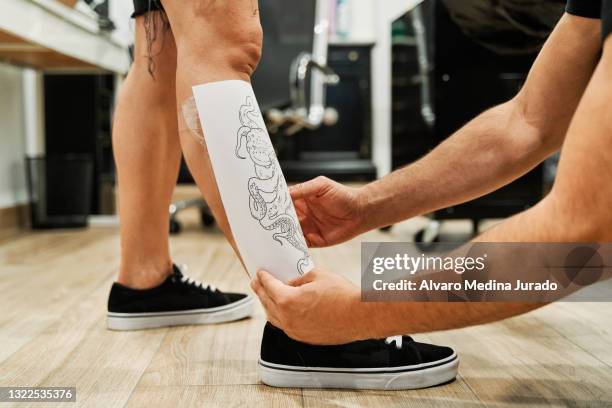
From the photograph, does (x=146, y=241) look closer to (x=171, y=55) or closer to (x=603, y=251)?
(x=171, y=55)

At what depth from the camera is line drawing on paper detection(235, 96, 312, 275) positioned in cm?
76

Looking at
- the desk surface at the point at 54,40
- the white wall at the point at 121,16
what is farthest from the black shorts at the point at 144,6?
the white wall at the point at 121,16

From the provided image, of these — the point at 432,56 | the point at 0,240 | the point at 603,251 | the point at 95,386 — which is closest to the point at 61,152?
the point at 0,240

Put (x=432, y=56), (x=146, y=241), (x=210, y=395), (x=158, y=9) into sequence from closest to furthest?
(x=210, y=395) < (x=158, y=9) < (x=146, y=241) < (x=432, y=56)

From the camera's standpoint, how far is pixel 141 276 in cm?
111

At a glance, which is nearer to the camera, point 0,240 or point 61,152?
point 0,240

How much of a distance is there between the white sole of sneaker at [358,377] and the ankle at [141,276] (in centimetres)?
36

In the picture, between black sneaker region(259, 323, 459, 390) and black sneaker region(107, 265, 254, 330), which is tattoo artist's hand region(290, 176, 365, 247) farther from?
black sneaker region(107, 265, 254, 330)

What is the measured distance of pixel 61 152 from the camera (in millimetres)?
2875

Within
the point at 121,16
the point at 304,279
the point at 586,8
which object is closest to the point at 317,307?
the point at 304,279

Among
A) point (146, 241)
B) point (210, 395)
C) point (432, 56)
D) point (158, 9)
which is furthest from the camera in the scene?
point (432, 56)

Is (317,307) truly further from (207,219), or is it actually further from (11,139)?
(11,139)

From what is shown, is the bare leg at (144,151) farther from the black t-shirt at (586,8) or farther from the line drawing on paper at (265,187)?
the black t-shirt at (586,8)

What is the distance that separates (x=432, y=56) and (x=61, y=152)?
1700mm
